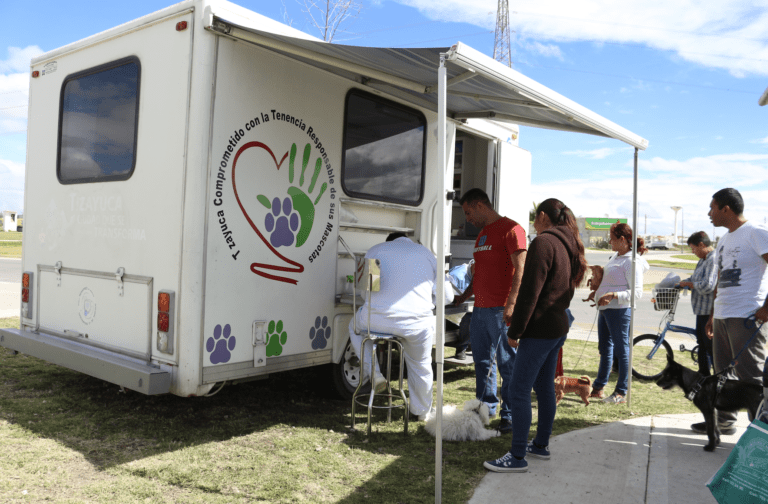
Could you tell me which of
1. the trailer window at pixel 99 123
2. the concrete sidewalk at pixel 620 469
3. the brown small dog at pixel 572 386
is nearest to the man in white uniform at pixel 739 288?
the concrete sidewalk at pixel 620 469

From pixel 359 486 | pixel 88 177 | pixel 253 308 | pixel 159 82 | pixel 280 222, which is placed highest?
pixel 159 82

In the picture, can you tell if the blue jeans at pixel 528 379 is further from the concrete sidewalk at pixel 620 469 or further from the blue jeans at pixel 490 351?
the blue jeans at pixel 490 351

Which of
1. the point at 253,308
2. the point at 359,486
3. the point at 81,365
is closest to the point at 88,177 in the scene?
the point at 81,365

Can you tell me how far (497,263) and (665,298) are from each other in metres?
3.25

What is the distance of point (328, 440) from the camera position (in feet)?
13.7

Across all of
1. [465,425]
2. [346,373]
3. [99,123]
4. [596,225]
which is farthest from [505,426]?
[596,225]

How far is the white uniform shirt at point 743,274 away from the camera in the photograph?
4.12 metres

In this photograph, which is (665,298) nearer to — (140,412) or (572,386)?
(572,386)

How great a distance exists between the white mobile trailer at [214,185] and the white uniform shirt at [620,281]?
3.82 feet

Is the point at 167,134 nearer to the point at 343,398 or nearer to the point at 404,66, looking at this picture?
the point at 404,66

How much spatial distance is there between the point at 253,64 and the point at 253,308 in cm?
161

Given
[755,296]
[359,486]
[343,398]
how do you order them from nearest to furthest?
[359,486], [755,296], [343,398]

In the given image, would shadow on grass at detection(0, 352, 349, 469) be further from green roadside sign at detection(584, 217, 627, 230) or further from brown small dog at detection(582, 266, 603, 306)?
green roadside sign at detection(584, 217, 627, 230)

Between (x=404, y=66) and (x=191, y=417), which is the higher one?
(x=404, y=66)
